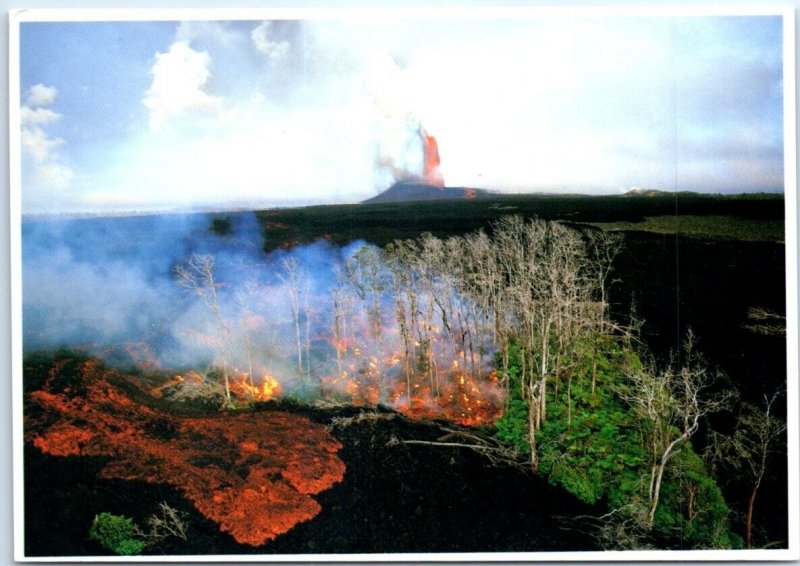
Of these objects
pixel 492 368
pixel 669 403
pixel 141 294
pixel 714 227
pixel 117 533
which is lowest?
pixel 117 533

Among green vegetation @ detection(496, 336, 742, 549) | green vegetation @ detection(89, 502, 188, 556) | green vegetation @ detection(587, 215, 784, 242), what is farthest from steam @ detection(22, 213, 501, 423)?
green vegetation @ detection(587, 215, 784, 242)

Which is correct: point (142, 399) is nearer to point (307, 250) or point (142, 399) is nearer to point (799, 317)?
point (307, 250)

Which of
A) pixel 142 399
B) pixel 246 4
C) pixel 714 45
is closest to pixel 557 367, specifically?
pixel 714 45

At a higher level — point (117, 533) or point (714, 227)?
point (714, 227)

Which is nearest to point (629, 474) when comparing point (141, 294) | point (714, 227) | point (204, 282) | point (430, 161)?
point (714, 227)

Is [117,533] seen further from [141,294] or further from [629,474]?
[629,474]
